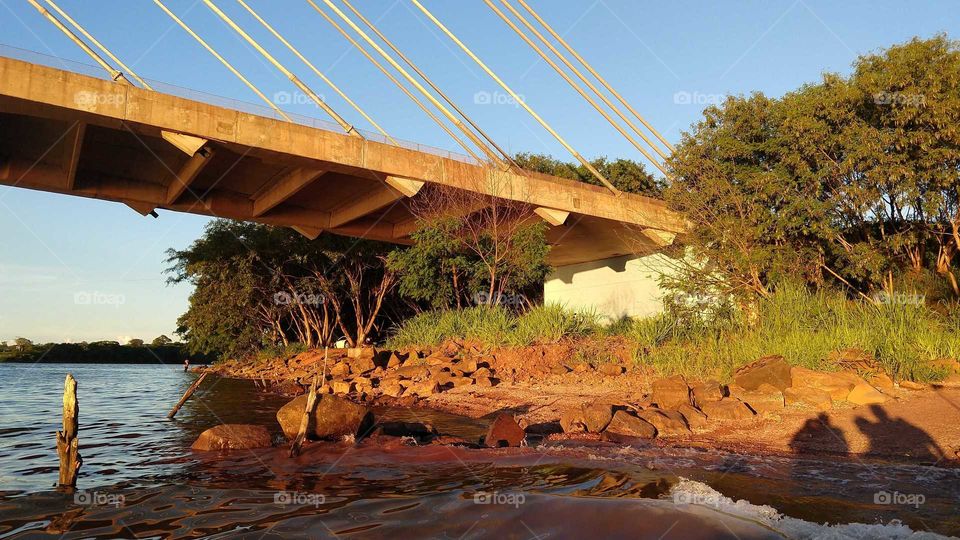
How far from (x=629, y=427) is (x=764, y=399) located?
229 centimetres

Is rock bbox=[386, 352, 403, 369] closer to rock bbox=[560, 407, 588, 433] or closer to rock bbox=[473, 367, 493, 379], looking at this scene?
rock bbox=[473, 367, 493, 379]

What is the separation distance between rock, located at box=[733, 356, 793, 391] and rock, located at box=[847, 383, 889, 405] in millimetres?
888

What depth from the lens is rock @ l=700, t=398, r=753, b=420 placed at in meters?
9.19

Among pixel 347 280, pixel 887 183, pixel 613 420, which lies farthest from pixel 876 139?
pixel 347 280

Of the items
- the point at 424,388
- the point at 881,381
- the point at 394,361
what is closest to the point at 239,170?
the point at 394,361

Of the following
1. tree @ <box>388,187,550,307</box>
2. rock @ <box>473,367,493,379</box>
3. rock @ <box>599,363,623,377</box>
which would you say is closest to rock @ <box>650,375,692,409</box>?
rock @ <box>599,363,623,377</box>

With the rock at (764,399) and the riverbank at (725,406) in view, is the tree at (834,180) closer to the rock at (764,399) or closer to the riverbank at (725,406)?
the riverbank at (725,406)

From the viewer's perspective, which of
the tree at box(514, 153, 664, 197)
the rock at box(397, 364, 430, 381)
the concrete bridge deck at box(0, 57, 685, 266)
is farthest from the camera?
the tree at box(514, 153, 664, 197)

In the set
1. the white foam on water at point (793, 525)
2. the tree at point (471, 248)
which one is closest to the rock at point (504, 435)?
the white foam on water at point (793, 525)

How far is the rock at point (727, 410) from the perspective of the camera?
919 cm

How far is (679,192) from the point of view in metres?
17.9

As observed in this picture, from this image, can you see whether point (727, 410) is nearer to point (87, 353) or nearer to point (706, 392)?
point (706, 392)

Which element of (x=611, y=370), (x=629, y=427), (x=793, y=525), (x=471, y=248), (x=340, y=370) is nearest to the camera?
(x=793, y=525)

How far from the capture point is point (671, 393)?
10086mm
